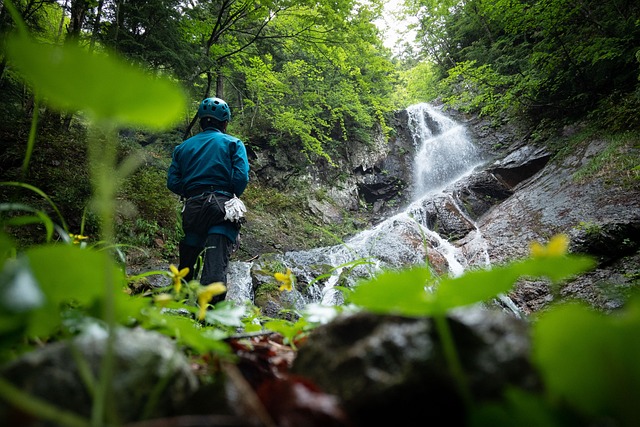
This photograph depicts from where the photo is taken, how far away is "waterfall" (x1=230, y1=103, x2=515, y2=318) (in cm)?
538

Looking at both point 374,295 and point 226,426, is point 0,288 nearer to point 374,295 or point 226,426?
point 226,426

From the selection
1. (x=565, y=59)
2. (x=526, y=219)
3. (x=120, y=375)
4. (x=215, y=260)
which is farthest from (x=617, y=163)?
(x=120, y=375)

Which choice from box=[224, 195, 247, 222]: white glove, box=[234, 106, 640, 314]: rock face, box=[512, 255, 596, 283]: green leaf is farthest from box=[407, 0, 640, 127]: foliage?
Answer: box=[512, 255, 596, 283]: green leaf

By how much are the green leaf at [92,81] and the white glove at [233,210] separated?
9.52 ft

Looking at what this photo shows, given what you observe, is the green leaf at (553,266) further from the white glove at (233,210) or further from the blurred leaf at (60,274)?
the white glove at (233,210)

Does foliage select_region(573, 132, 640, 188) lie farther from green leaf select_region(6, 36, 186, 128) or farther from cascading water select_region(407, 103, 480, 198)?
green leaf select_region(6, 36, 186, 128)

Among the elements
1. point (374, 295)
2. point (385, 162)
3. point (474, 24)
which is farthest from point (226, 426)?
point (474, 24)

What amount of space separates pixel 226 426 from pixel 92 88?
41 centimetres

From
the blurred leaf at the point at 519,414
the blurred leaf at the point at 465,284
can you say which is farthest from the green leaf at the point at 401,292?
the blurred leaf at the point at 519,414

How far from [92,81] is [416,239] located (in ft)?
23.2

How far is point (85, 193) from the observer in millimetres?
5117

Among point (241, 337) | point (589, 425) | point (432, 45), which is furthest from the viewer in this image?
point (432, 45)

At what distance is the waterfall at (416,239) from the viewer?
5383 millimetres

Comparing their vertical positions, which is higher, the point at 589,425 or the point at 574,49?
the point at 574,49
